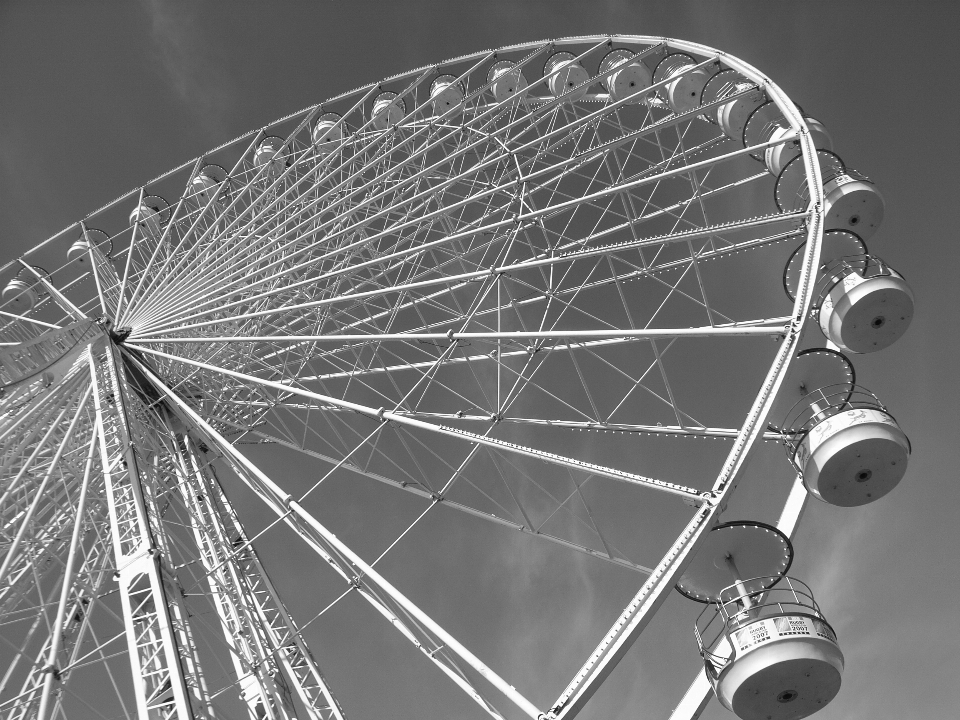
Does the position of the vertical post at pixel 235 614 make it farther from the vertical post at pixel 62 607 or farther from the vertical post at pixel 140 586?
the vertical post at pixel 62 607

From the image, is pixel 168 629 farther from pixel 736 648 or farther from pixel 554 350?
pixel 554 350

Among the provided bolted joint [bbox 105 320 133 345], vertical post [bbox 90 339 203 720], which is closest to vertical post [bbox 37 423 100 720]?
vertical post [bbox 90 339 203 720]

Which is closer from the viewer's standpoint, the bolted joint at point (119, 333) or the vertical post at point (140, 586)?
the vertical post at point (140, 586)

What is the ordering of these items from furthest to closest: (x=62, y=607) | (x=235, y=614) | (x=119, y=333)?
(x=119, y=333) → (x=235, y=614) → (x=62, y=607)

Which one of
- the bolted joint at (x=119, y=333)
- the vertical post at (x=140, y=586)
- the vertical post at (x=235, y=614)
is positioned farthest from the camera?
the bolted joint at (x=119, y=333)

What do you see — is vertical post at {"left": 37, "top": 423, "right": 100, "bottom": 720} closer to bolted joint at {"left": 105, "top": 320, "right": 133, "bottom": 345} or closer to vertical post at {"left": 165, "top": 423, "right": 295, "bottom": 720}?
vertical post at {"left": 165, "top": 423, "right": 295, "bottom": 720}

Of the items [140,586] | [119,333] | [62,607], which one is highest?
[119,333]

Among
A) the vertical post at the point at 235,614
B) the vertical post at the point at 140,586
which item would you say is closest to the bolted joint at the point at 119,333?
the vertical post at the point at 140,586

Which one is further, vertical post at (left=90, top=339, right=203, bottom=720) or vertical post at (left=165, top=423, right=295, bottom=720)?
vertical post at (left=165, top=423, right=295, bottom=720)

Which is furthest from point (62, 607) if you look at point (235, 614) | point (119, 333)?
point (119, 333)

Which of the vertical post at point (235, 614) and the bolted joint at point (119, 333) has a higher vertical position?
the bolted joint at point (119, 333)

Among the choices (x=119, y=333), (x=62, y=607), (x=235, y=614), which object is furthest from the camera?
(x=119, y=333)

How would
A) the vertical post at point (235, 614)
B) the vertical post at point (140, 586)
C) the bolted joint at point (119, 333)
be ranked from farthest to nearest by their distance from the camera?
the bolted joint at point (119, 333), the vertical post at point (235, 614), the vertical post at point (140, 586)

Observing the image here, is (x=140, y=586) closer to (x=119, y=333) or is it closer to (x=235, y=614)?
(x=235, y=614)
